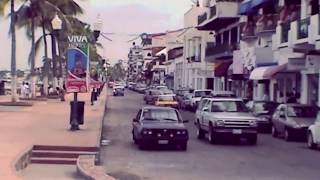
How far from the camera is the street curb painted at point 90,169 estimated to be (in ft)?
51.5

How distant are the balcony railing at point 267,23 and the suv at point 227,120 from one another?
79.3 feet

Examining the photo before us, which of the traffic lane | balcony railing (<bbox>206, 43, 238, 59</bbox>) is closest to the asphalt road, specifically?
the traffic lane

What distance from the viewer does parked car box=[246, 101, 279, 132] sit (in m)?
35.2

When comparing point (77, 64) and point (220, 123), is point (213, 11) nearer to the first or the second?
point (77, 64)

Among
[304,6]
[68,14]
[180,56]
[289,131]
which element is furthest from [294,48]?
[180,56]

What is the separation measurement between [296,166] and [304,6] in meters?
23.8

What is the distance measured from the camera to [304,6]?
42.8 meters

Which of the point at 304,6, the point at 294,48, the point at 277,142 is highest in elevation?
the point at 304,6

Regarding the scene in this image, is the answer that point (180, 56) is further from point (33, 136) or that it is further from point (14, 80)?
point (33, 136)

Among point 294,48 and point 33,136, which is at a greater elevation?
point 294,48

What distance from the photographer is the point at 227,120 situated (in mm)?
26750

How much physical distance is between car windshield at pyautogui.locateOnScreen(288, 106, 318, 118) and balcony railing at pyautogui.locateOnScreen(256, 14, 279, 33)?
20852 millimetres

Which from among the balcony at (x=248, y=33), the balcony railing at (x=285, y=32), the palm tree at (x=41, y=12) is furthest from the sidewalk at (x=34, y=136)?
the balcony at (x=248, y=33)

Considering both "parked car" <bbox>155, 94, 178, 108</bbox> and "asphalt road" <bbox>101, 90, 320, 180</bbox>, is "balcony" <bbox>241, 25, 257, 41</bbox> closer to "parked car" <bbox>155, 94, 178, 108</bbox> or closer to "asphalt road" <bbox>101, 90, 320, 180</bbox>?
"parked car" <bbox>155, 94, 178, 108</bbox>
